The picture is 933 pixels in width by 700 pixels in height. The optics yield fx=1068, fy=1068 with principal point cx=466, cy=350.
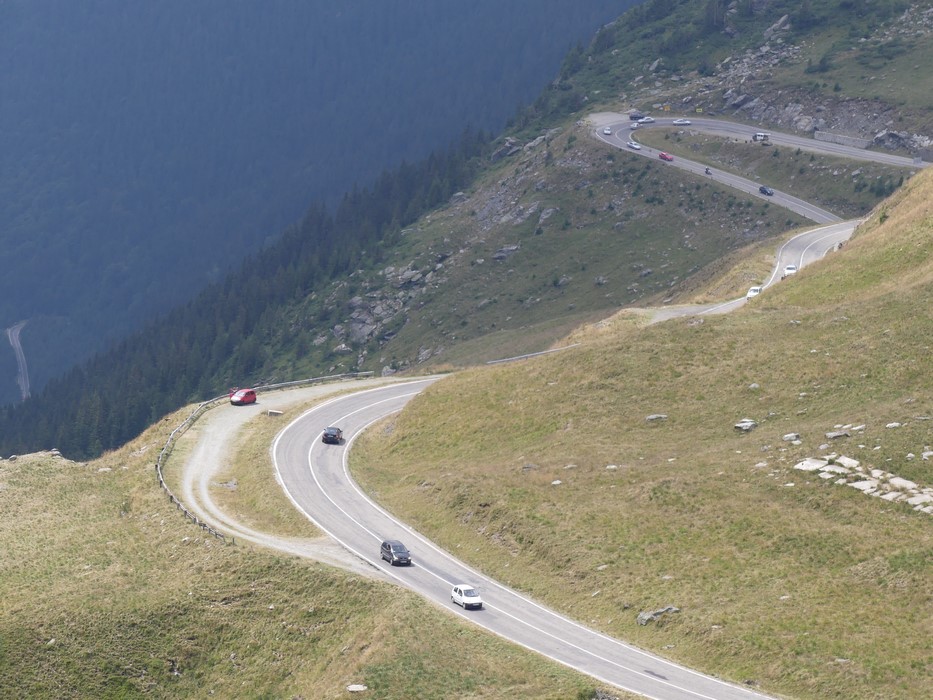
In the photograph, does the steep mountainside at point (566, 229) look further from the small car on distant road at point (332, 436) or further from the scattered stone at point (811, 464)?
the scattered stone at point (811, 464)

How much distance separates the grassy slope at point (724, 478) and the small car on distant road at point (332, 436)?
2369mm

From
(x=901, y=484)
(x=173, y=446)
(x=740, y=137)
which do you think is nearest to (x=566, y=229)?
(x=740, y=137)

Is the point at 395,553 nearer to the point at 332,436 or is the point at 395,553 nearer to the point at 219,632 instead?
the point at 219,632

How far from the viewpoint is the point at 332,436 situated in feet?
225

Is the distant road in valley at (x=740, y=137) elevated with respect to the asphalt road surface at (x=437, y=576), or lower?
lower

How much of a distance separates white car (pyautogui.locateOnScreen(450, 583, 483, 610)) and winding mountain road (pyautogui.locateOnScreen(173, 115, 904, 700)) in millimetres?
380

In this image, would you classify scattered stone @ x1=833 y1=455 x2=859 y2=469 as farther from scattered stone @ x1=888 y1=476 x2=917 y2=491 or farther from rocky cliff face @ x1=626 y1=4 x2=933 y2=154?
rocky cliff face @ x1=626 y1=4 x2=933 y2=154

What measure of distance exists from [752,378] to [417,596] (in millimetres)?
24934

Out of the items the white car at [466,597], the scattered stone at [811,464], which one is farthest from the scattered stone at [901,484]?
the white car at [466,597]

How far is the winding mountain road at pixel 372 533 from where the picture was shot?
36.0 meters

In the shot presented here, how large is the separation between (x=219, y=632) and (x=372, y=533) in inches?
427

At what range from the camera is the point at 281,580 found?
44.6m

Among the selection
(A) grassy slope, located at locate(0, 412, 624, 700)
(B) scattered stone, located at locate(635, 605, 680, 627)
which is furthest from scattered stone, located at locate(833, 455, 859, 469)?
(A) grassy slope, located at locate(0, 412, 624, 700)

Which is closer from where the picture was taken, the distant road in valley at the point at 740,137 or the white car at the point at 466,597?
the white car at the point at 466,597
